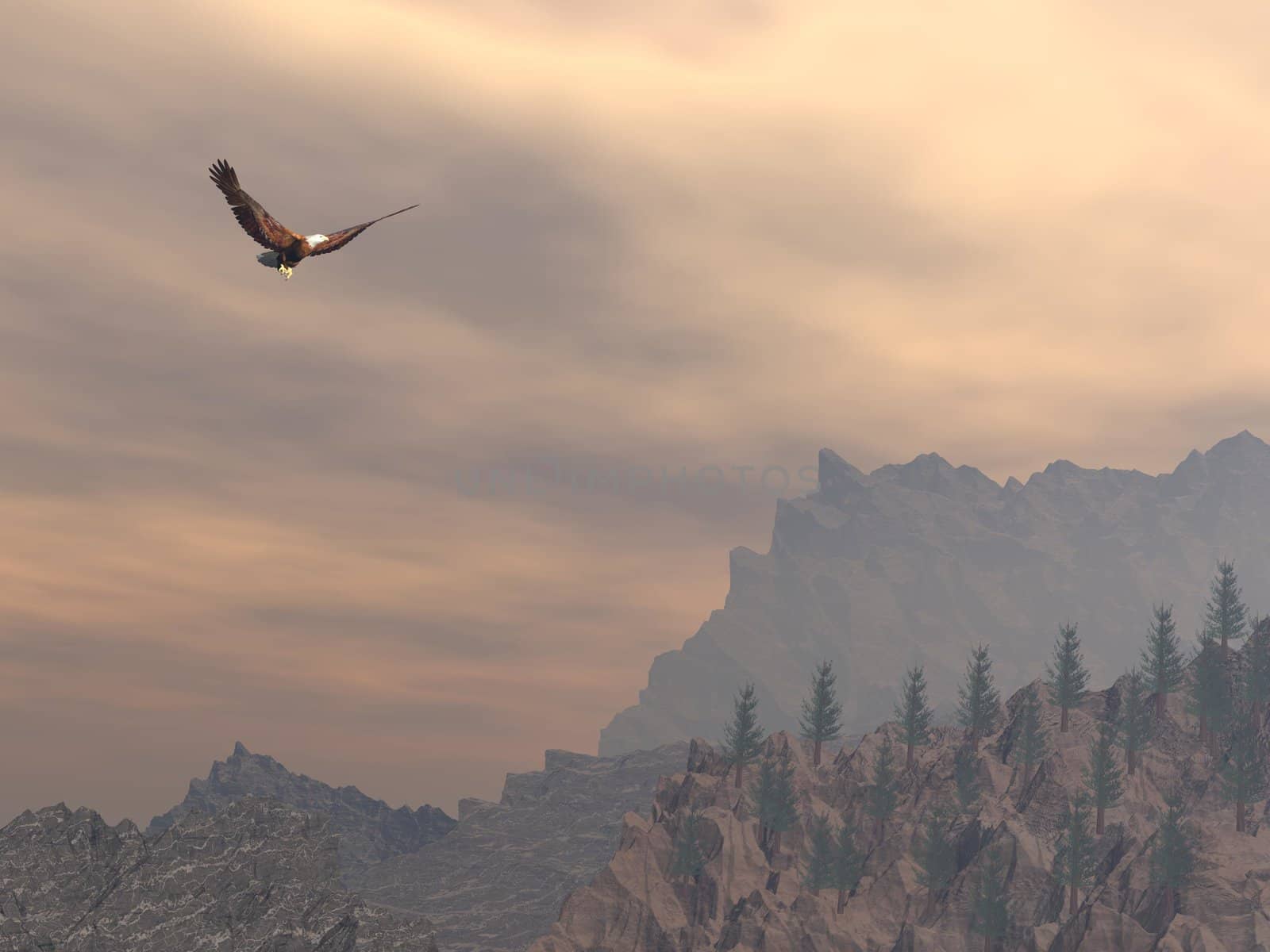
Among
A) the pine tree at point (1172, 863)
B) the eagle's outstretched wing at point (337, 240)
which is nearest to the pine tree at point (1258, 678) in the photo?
the pine tree at point (1172, 863)

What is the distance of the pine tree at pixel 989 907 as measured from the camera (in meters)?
169

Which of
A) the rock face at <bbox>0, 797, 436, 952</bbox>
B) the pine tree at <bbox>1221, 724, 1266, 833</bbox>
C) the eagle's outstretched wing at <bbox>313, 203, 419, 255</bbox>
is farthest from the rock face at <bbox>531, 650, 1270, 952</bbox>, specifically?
the eagle's outstretched wing at <bbox>313, 203, 419, 255</bbox>

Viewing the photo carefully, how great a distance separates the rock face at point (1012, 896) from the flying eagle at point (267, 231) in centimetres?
13813

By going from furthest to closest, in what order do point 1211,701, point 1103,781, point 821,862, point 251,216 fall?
point 1211,701 < point 821,862 < point 1103,781 < point 251,216

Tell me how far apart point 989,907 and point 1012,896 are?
362 inches

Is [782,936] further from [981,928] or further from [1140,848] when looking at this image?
[1140,848]

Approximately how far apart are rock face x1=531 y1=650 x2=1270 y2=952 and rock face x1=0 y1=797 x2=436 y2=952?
32.6 meters

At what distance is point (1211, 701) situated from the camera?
195m

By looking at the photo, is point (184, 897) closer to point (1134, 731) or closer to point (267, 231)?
point (1134, 731)

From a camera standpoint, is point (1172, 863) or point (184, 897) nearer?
point (1172, 863)

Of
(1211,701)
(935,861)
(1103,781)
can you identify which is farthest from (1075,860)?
(1211,701)

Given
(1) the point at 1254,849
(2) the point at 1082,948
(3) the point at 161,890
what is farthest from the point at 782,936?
(3) the point at 161,890

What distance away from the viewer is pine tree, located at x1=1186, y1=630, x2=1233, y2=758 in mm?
194625

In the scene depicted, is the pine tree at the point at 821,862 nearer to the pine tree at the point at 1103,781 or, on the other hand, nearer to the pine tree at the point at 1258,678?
the pine tree at the point at 1103,781
